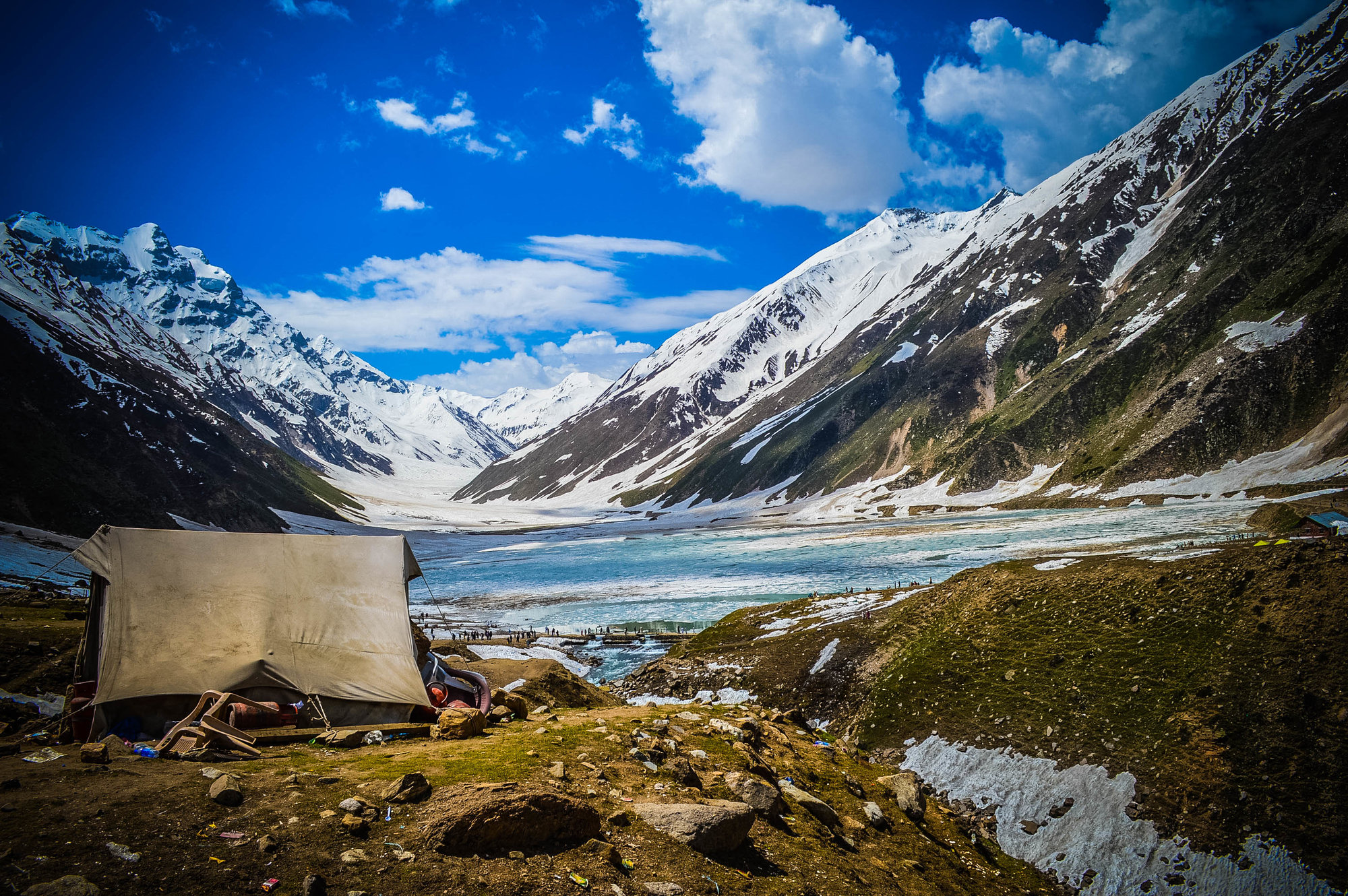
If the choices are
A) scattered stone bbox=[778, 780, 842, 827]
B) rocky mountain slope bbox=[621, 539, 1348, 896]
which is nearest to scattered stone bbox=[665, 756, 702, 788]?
scattered stone bbox=[778, 780, 842, 827]

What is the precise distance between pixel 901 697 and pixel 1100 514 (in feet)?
241

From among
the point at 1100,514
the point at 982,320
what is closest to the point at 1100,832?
the point at 1100,514

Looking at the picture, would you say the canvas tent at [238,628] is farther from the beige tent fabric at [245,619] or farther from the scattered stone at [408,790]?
the scattered stone at [408,790]

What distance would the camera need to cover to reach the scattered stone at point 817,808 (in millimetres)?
13250

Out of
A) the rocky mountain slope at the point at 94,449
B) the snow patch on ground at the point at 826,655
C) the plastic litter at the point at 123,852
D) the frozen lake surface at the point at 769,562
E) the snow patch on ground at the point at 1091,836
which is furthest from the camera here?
the rocky mountain slope at the point at 94,449

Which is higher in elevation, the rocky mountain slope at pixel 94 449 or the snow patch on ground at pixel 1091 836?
the rocky mountain slope at pixel 94 449

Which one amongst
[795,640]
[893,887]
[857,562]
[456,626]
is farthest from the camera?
[857,562]

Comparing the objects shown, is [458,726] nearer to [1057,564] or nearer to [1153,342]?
[1057,564]

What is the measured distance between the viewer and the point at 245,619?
1686 cm

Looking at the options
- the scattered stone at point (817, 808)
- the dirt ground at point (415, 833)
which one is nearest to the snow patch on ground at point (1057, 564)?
the dirt ground at point (415, 833)

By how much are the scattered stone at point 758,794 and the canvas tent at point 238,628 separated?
9.23 meters

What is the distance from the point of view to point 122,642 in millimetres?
15578

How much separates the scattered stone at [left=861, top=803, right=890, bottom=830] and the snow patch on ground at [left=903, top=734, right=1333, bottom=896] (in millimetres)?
2947

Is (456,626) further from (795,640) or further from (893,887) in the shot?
(893,887)
